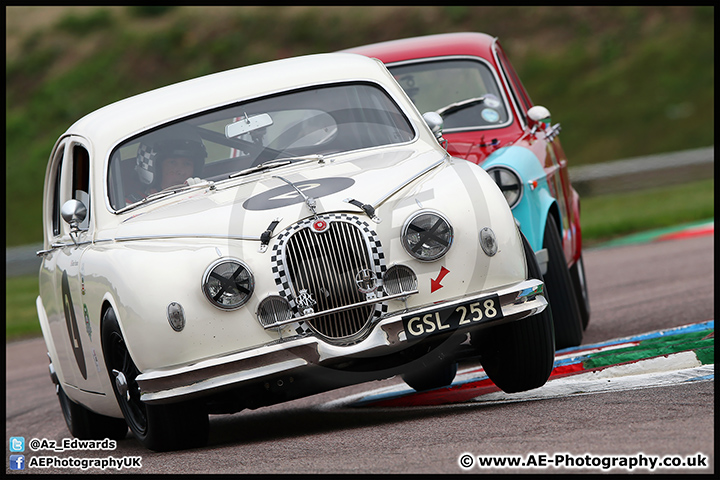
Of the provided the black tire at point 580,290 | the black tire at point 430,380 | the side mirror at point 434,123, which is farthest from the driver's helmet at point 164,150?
the black tire at point 580,290

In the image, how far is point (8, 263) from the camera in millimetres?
25141

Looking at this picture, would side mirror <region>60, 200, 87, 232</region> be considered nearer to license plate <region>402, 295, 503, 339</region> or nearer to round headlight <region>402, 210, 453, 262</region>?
round headlight <region>402, 210, 453, 262</region>

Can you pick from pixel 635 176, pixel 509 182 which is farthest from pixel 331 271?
pixel 635 176

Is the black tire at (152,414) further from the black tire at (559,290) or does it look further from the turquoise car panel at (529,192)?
the black tire at (559,290)

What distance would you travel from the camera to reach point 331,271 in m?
5.03

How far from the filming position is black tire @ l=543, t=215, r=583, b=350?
7070mm

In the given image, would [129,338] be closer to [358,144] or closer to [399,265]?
[399,265]

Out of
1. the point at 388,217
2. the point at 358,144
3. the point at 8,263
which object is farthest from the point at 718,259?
the point at 8,263

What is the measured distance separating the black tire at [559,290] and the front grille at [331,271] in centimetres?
231

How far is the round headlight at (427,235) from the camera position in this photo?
16.8 ft

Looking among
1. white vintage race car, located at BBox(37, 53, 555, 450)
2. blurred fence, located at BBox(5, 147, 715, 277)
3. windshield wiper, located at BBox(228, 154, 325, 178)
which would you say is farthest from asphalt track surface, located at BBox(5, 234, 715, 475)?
blurred fence, located at BBox(5, 147, 715, 277)

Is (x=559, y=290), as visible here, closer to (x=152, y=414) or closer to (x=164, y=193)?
(x=164, y=193)

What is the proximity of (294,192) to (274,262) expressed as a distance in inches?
20.0

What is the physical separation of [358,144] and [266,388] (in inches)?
63.3
